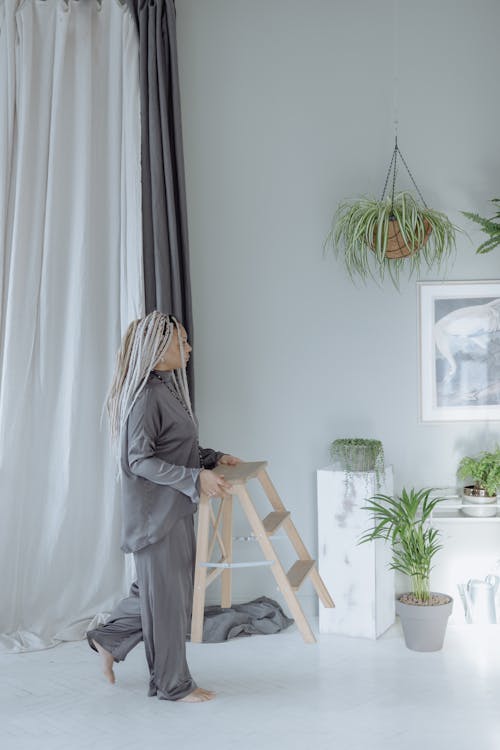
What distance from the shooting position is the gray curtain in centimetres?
350

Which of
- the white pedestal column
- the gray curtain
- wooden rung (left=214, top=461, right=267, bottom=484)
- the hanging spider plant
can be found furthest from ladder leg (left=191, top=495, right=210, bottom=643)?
the hanging spider plant

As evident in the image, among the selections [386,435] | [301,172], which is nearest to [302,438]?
[386,435]

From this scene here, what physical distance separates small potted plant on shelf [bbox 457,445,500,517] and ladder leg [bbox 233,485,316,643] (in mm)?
1247

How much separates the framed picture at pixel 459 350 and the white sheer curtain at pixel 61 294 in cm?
139

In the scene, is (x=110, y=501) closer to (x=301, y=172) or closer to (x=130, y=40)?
(x=301, y=172)

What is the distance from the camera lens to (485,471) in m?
3.54

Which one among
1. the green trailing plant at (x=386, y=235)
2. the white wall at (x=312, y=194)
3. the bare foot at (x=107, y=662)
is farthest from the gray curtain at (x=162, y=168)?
the bare foot at (x=107, y=662)

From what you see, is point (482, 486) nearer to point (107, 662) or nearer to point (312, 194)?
point (312, 194)

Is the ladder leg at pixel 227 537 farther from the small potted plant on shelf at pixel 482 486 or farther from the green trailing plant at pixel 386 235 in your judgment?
the green trailing plant at pixel 386 235

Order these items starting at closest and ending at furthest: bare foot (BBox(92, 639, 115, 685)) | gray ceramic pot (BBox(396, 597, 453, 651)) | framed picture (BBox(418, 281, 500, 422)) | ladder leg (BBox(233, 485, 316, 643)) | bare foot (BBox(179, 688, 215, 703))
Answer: ladder leg (BBox(233, 485, 316, 643)) → bare foot (BBox(179, 688, 215, 703)) → bare foot (BBox(92, 639, 115, 685)) → gray ceramic pot (BBox(396, 597, 453, 651)) → framed picture (BBox(418, 281, 500, 422))

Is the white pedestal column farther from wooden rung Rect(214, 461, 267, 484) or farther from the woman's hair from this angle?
the woman's hair

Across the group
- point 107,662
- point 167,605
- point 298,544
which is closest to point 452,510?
point 298,544

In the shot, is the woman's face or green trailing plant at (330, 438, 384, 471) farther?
green trailing plant at (330, 438, 384, 471)

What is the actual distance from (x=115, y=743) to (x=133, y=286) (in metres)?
1.91
